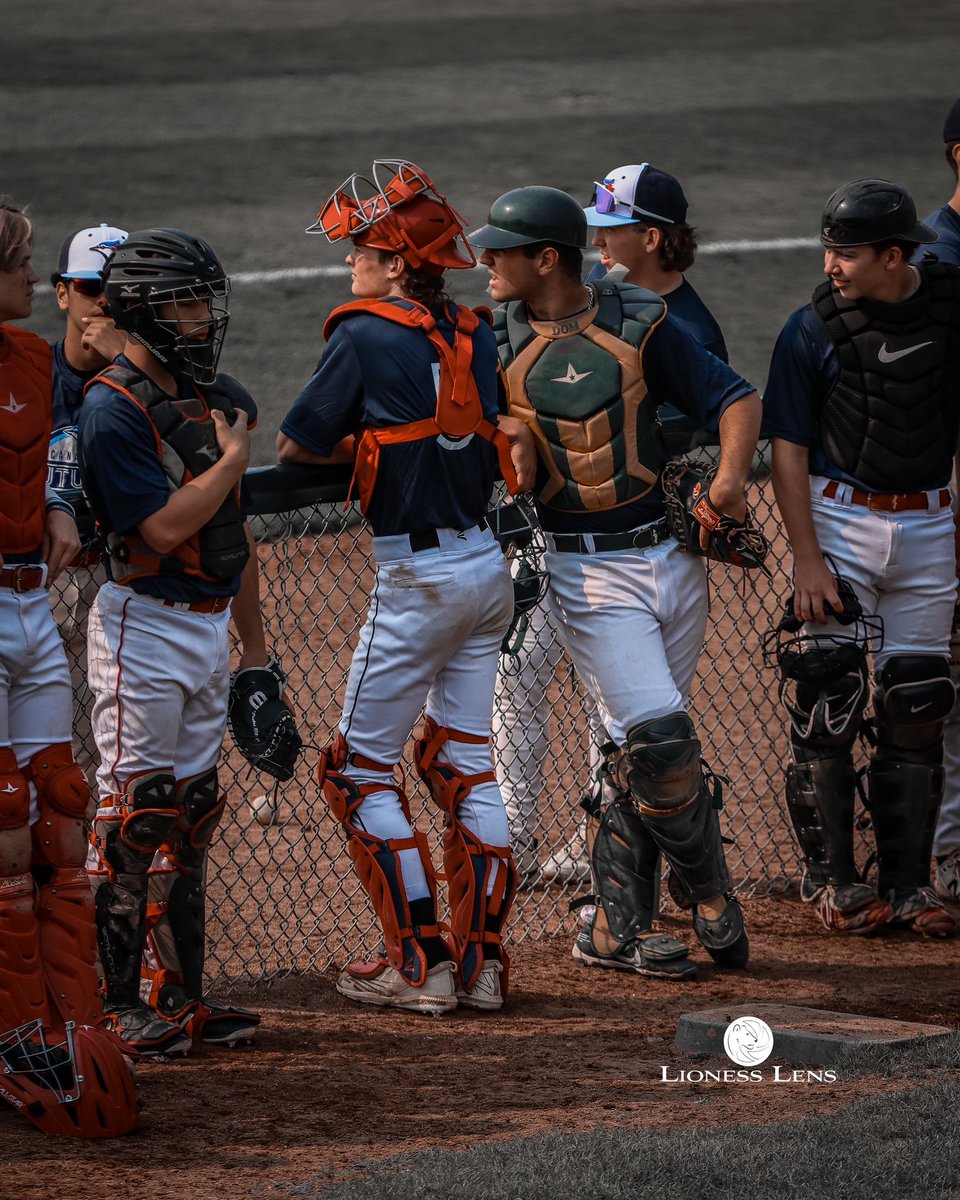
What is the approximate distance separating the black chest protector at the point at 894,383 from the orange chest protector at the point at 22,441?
2554mm

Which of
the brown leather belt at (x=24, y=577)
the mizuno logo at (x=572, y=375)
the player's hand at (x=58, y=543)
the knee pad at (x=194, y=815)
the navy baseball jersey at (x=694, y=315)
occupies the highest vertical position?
the navy baseball jersey at (x=694, y=315)

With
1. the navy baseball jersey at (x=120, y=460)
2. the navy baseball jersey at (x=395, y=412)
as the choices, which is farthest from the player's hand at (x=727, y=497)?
the navy baseball jersey at (x=120, y=460)

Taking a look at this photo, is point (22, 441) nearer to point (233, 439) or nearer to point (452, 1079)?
point (233, 439)

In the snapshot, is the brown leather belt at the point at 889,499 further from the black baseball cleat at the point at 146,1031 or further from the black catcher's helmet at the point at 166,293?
the black baseball cleat at the point at 146,1031

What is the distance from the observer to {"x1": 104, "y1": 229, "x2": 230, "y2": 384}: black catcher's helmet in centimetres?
439

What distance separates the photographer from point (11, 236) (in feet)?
13.7

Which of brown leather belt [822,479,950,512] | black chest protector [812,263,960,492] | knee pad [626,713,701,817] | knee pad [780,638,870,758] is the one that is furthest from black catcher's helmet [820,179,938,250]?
knee pad [626,713,701,817]

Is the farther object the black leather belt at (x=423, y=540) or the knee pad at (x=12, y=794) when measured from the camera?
the black leather belt at (x=423, y=540)

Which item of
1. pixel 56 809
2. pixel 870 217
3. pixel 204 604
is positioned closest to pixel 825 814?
pixel 870 217

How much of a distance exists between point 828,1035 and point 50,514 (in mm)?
2374

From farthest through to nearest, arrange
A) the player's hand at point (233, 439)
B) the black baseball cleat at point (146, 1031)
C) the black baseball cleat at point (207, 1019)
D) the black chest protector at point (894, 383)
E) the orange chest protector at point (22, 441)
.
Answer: the black chest protector at point (894, 383)
the black baseball cleat at point (207, 1019)
the black baseball cleat at point (146, 1031)
the player's hand at point (233, 439)
the orange chest protector at point (22, 441)

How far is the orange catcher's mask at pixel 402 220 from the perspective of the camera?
15.8ft

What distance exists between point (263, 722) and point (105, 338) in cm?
119

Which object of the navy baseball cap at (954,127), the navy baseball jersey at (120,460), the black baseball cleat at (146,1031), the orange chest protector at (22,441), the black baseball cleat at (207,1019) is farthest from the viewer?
the navy baseball cap at (954,127)
